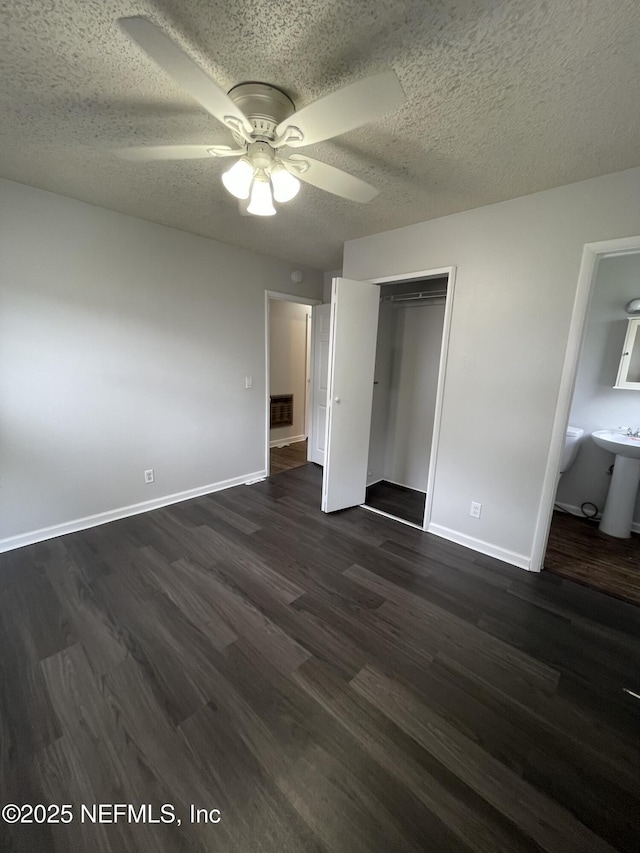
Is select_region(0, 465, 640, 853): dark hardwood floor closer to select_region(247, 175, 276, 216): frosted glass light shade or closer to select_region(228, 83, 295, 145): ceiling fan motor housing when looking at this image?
select_region(247, 175, 276, 216): frosted glass light shade

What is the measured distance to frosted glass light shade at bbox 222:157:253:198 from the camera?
1314 millimetres

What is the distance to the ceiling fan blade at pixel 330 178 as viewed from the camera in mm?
1376

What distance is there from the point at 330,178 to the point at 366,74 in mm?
349

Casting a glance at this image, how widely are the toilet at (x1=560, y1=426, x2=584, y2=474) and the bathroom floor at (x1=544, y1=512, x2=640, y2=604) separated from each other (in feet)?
1.88

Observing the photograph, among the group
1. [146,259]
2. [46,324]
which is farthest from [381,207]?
[46,324]

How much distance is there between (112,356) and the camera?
105 inches

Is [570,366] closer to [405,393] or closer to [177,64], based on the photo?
[405,393]

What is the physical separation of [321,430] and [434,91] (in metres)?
3.38

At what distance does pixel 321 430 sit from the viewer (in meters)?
4.35

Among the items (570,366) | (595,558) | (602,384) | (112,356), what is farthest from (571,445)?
(112,356)

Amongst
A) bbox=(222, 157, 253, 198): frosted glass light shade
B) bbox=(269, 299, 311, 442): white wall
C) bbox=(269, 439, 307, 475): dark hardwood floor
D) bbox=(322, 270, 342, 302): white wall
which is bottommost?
bbox=(269, 439, 307, 475): dark hardwood floor

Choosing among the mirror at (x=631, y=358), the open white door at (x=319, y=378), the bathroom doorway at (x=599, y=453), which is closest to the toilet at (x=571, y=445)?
the bathroom doorway at (x=599, y=453)

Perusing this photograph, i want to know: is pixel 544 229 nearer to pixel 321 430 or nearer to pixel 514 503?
pixel 514 503

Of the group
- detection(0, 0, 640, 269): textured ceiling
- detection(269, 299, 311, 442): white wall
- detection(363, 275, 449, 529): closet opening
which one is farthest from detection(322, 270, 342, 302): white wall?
detection(0, 0, 640, 269): textured ceiling
